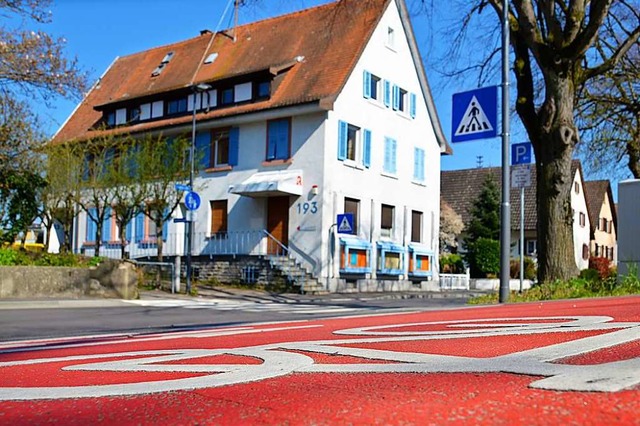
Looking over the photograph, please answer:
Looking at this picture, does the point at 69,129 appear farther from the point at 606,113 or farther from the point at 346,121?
the point at 606,113

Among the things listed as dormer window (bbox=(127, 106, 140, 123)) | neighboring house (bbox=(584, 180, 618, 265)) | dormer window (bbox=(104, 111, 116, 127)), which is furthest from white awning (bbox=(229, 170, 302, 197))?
neighboring house (bbox=(584, 180, 618, 265))

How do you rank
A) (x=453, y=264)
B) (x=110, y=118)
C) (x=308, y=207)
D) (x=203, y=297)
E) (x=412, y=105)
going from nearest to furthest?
(x=203, y=297), (x=308, y=207), (x=412, y=105), (x=110, y=118), (x=453, y=264)

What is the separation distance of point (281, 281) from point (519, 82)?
48.6 feet

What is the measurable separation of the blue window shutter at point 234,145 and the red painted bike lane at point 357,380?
2644 cm

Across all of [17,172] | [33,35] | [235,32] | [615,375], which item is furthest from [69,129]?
[615,375]

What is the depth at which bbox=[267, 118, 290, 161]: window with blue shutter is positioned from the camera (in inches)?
1224

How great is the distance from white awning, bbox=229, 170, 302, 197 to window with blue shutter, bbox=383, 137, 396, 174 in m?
4.97

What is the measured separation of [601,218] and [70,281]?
6035 cm

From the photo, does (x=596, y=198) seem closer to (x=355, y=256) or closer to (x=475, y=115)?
(x=355, y=256)

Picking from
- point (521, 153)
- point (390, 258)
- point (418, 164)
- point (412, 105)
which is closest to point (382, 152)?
point (418, 164)

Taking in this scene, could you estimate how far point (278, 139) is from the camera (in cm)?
3136

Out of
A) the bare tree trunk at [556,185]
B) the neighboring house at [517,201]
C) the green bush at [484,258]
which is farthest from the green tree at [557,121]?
the neighboring house at [517,201]

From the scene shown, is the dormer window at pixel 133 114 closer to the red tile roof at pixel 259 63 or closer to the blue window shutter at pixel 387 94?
the red tile roof at pixel 259 63

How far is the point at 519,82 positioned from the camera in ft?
53.0
